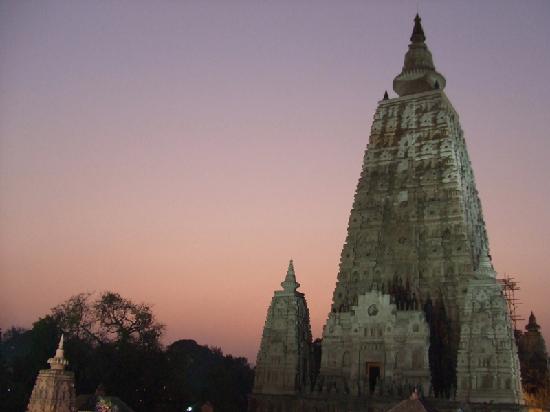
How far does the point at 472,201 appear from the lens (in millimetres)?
48438

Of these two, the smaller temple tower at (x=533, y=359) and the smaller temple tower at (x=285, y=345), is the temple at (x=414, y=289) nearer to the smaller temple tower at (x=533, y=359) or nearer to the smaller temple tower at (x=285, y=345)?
the smaller temple tower at (x=285, y=345)

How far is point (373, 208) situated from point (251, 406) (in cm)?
1686

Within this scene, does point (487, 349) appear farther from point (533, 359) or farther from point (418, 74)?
point (418, 74)

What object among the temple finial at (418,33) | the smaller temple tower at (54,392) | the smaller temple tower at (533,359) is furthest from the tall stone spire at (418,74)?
the smaller temple tower at (54,392)

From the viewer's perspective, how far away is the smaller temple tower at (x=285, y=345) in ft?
144

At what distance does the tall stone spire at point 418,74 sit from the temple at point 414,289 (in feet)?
0.82

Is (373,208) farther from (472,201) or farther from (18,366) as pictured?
(18,366)

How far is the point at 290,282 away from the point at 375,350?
26.7 feet

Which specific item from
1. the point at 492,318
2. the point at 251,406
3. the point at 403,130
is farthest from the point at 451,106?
the point at 251,406

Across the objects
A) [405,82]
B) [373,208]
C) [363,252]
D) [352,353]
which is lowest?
[352,353]

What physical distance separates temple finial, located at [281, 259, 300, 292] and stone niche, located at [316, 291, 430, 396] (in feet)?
11.3

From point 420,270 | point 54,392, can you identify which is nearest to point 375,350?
point 420,270

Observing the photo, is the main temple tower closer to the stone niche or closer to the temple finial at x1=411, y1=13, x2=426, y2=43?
the stone niche

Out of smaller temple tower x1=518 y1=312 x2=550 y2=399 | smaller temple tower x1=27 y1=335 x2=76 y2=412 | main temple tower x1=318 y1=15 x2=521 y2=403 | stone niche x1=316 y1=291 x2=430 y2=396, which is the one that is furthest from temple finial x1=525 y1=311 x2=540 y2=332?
smaller temple tower x1=27 y1=335 x2=76 y2=412
